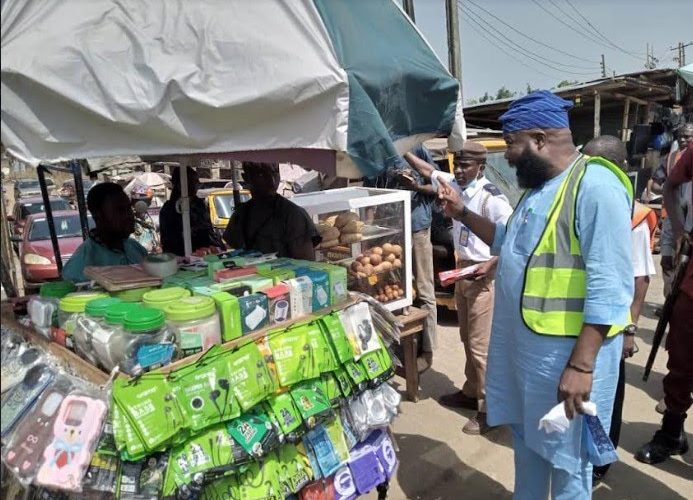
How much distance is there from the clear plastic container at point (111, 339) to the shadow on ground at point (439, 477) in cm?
203

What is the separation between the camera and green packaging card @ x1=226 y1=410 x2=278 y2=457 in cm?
200

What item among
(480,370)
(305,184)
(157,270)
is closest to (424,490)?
(480,370)

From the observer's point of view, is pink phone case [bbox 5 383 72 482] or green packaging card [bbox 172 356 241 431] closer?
pink phone case [bbox 5 383 72 482]

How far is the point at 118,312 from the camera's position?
197cm

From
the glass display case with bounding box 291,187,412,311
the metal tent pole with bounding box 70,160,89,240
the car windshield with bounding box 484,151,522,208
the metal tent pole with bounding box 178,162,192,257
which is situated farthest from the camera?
the car windshield with bounding box 484,151,522,208

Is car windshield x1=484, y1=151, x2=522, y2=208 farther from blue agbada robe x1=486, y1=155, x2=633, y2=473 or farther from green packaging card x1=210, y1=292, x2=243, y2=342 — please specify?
green packaging card x1=210, y1=292, x2=243, y2=342

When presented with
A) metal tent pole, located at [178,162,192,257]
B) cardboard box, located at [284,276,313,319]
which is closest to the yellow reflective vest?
Answer: cardboard box, located at [284,276,313,319]

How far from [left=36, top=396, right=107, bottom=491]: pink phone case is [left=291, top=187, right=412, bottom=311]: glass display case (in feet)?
7.19

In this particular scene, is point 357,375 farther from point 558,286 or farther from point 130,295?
point 130,295

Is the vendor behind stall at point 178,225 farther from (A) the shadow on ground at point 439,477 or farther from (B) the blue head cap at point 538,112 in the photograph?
(B) the blue head cap at point 538,112

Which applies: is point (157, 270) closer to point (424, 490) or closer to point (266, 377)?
point (266, 377)

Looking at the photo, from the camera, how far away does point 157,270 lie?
2.49 m

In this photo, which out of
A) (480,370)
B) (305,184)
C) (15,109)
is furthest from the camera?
(305,184)

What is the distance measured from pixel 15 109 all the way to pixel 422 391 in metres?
3.75
